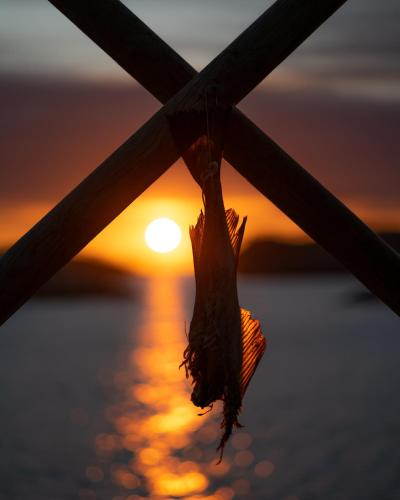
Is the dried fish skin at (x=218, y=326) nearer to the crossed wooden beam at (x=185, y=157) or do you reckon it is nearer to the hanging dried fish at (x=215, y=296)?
the hanging dried fish at (x=215, y=296)

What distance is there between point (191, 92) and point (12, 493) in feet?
106

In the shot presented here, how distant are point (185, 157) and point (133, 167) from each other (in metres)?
0.20

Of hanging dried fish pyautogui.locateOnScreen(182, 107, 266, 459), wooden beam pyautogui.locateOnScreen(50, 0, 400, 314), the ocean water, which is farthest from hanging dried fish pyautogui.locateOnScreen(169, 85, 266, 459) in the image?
the ocean water

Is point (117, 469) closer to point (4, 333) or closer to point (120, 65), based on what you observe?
point (120, 65)

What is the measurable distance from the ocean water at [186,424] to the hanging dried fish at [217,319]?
83.6ft

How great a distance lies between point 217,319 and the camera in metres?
2.46

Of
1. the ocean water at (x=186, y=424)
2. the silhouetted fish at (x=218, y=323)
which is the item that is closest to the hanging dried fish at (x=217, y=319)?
the silhouetted fish at (x=218, y=323)

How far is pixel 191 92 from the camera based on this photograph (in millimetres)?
2613

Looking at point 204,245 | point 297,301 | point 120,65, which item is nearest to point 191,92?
point 120,65

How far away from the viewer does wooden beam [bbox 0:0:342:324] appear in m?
2.57

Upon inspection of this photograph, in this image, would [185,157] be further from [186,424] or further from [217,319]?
[186,424]

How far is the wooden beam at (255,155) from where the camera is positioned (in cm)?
271

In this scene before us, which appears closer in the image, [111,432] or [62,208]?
[62,208]

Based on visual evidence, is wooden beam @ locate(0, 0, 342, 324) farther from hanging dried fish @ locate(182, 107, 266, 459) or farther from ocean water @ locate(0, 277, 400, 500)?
ocean water @ locate(0, 277, 400, 500)
